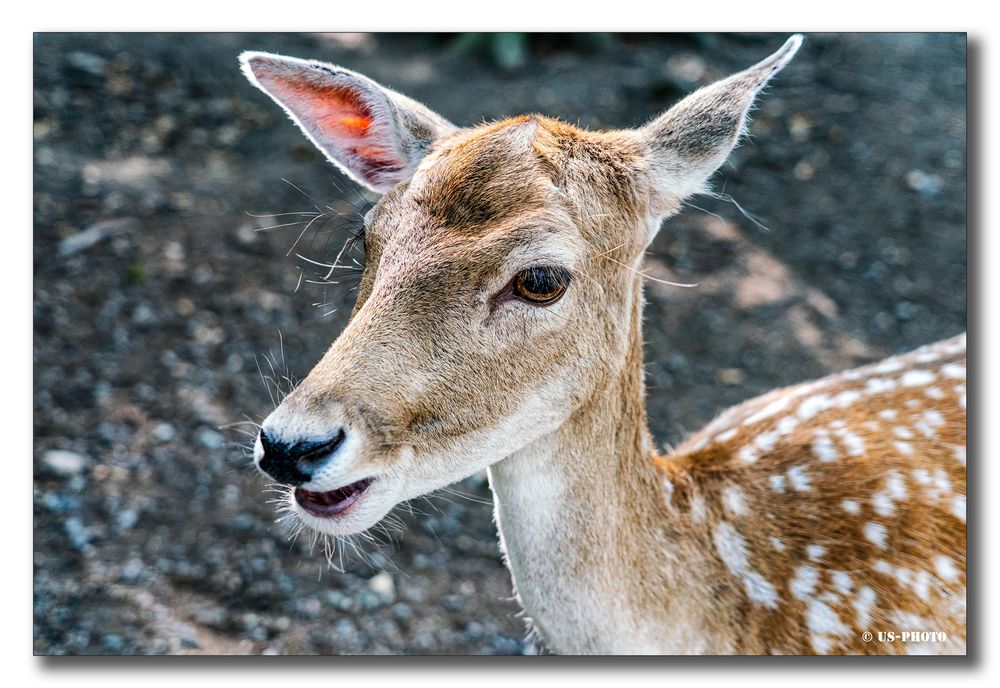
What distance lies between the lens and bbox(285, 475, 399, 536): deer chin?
1646mm

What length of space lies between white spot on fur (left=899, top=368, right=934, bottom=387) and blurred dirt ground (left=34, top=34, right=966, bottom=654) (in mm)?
865

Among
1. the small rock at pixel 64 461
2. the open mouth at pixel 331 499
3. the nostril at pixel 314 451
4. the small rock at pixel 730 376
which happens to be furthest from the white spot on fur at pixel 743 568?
the small rock at pixel 64 461

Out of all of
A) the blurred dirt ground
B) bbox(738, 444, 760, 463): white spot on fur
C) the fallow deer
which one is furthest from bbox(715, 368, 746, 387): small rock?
bbox(738, 444, 760, 463): white spot on fur

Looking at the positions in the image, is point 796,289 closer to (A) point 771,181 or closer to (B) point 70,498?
(A) point 771,181

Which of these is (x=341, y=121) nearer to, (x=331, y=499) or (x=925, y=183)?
(x=331, y=499)

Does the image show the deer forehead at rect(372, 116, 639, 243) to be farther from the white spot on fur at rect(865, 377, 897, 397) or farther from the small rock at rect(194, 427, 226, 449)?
the small rock at rect(194, 427, 226, 449)

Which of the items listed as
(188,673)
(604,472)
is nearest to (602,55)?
(604,472)

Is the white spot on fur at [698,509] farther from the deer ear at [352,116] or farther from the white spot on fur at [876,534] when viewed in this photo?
the deer ear at [352,116]

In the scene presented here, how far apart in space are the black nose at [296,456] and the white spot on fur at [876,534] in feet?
3.86

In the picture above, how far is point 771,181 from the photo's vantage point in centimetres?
392

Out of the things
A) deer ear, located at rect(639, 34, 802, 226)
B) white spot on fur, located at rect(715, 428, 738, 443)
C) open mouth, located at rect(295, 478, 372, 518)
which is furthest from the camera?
white spot on fur, located at rect(715, 428, 738, 443)

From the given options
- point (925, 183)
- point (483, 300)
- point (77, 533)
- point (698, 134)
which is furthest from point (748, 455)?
point (77, 533)

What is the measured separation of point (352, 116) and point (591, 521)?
0.94 metres

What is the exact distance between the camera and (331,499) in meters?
1.65
